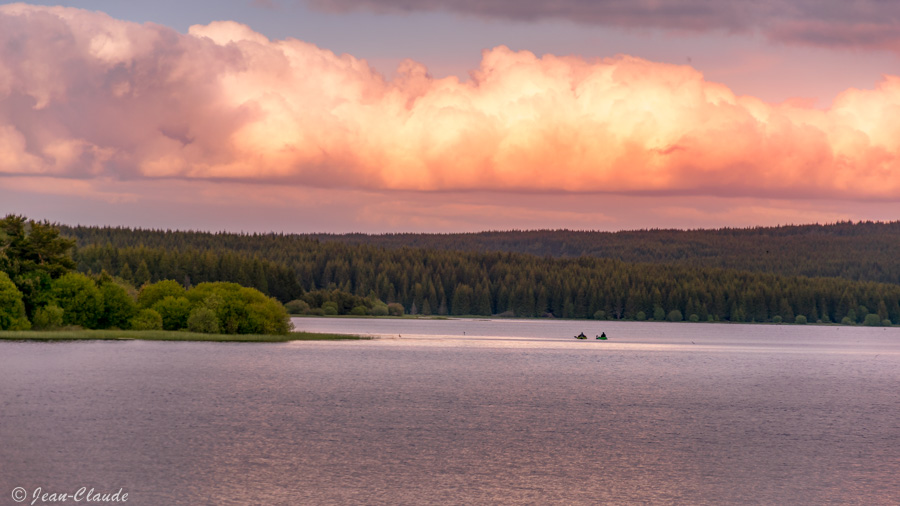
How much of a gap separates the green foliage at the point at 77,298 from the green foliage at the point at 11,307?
5.20m

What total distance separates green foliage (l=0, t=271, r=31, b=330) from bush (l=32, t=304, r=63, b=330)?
2379mm

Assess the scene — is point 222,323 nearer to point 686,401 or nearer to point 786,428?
point 686,401

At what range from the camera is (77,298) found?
129 meters

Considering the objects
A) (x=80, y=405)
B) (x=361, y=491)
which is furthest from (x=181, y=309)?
(x=361, y=491)

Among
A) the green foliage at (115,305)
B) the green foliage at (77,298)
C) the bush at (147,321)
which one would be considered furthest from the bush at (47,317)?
the bush at (147,321)

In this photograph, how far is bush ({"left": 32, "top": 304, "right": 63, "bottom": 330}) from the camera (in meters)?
127

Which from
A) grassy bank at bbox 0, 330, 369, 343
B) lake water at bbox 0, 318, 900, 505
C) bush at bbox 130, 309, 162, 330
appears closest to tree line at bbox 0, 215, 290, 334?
bush at bbox 130, 309, 162, 330

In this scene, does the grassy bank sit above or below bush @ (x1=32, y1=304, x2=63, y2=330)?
below

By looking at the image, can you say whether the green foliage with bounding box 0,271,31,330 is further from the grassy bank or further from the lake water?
the lake water

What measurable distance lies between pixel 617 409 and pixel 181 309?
7924 centimetres

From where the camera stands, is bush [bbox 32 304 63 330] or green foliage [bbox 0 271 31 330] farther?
bush [bbox 32 304 63 330]

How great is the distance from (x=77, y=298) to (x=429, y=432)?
284 ft

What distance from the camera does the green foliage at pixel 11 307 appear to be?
11894 centimetres

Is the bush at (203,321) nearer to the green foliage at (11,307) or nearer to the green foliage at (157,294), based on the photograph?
the green foliage at (157,294)
